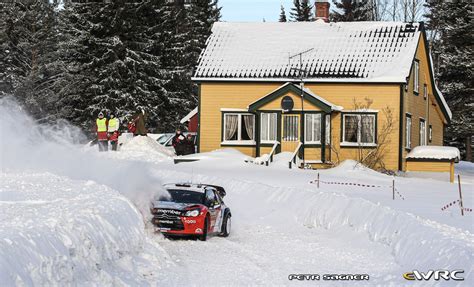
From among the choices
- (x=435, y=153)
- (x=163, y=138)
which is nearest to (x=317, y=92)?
(x=435, y=153)

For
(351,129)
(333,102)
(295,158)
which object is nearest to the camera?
(295,158)

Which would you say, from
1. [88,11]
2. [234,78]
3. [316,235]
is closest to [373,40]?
[234,78]

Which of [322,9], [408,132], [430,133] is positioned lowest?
[430,133]

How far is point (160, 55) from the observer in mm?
58344

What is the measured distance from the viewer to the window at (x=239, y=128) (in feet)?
133

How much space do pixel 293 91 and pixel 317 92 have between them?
181cm

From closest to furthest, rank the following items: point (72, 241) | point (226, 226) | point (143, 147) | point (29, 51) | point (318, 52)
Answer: point (72, 241), point (226, 226), point (143, 147), point (318, 52), point (29, 51)

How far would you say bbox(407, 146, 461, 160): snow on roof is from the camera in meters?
38.9

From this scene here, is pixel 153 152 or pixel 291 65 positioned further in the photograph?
pixel 291 65

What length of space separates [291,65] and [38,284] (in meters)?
32.6

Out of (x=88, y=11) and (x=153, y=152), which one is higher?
(x=88, y=11)

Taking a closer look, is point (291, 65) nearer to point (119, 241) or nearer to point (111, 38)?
point (111, 38)

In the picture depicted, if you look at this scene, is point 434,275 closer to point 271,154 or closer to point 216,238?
point 216,238

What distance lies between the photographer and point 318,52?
4181 cm
